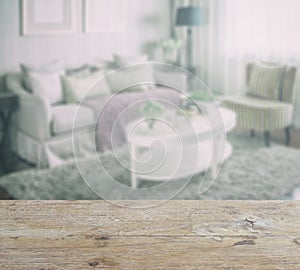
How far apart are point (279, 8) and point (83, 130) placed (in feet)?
6.97

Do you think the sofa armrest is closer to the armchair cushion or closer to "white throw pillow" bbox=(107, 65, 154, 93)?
"white throw pillow" bbox=(107, 65, 154, 93)

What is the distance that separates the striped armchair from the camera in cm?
377

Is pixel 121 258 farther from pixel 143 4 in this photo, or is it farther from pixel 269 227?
pixel 143 4

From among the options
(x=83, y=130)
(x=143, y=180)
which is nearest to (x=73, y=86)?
(x=83, y=130)

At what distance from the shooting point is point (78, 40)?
437 centimetres

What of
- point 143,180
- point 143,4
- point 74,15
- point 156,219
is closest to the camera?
point 156,219

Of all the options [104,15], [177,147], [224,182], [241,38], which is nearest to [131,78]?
[104,15]

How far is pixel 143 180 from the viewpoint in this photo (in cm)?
292

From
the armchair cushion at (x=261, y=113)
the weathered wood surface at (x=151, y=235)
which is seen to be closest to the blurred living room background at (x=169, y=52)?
the armchair cushion at (x=261, y=113)

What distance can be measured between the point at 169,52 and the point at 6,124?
6.62 ft

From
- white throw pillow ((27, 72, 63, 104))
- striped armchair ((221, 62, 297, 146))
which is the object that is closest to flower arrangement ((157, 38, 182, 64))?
striped armchair ((221, 62, 297, 146))

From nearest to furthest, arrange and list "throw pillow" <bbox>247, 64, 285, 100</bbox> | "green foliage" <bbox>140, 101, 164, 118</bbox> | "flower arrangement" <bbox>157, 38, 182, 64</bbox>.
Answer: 1. "green foliage" <bbox>140, 101, 164, 118</bbox>
2. "throw pillow" <bbox>247, 64, 285, 100</bbox>
3. "flower arrangement" <bbox>157, 38, 182, 64</bbox>

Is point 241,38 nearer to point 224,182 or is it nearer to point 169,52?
point 169,52

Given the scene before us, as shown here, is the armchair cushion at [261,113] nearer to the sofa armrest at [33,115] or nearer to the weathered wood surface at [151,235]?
the sofa armrest at [33,115]
